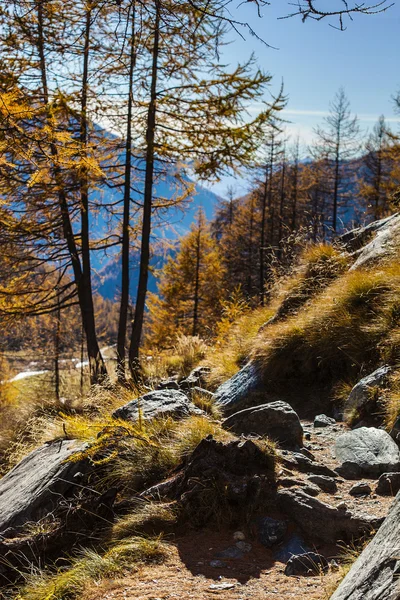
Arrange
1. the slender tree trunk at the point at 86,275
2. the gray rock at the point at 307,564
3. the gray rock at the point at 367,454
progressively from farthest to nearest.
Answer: the slender tree trunk at the point at 86,275 → the gray rock at the point at 367,454 → the gray rock at the point at 307,564

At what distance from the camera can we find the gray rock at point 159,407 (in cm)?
503

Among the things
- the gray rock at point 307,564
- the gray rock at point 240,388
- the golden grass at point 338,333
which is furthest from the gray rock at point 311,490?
the gray rock at point 240,388

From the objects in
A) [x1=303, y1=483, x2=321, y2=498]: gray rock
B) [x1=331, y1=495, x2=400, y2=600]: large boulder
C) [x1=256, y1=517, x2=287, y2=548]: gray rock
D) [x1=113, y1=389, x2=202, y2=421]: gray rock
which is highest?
[x1=331, y1=495, x2=400, y2=600]: large boulder

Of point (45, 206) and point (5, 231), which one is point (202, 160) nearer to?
point (45, 206)

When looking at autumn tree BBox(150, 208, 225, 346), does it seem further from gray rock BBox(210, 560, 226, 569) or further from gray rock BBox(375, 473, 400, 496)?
gray rock BBox(210, 560, 226, 569)

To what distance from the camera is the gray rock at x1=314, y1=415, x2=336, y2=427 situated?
5.40 meters

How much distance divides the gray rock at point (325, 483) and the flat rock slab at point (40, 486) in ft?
6.60

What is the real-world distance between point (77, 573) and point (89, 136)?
10.9 m

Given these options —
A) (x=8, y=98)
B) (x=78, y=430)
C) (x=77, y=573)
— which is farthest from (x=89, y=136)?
(x=77, y=573)

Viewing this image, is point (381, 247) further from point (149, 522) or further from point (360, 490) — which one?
point (149, 522)

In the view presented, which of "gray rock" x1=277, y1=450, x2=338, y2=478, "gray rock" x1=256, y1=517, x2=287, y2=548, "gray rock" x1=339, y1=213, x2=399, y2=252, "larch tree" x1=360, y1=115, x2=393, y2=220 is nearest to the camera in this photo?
"gray rock" x1=256, y1=517, x2=287, y2=548

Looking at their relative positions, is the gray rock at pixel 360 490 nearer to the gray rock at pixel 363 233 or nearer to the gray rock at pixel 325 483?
the gray rock at pixel 325 483

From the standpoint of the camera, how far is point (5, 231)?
11.6 metres

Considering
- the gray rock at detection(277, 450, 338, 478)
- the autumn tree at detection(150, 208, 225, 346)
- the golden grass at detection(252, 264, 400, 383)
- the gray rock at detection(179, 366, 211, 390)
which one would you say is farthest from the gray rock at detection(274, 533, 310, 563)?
the autumn tree at detection(150, 208, 225, 346)
